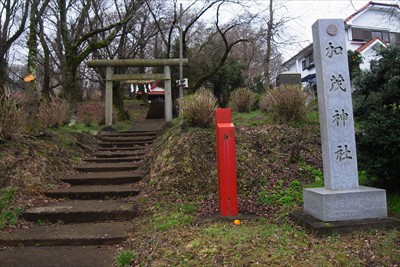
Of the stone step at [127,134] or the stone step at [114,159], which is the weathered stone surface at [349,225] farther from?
the stone step at [127,134]

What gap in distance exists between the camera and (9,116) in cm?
661

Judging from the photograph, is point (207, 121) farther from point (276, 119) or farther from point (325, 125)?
point (325, 125)

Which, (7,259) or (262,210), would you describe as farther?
(262,210)

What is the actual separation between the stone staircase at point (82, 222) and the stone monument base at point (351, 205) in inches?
104

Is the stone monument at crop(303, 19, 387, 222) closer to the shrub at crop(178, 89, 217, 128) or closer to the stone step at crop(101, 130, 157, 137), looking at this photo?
the shrub at crop(178, 89, 217, 128)

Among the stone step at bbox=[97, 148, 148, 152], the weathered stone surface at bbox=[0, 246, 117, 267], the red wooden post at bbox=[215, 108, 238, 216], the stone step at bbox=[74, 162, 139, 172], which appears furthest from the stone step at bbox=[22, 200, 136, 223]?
the stone step at bbox=[97, 148, 148, 152]

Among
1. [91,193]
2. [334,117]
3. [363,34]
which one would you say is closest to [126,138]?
[91,193]

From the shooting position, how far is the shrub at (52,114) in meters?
9.12

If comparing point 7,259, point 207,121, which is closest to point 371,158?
point 207,121

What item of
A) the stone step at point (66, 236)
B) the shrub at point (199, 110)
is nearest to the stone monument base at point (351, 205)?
the stone step at point (66, 236)

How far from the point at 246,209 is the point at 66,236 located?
267 centimetres

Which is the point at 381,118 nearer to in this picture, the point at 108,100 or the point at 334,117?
the point at 334,117

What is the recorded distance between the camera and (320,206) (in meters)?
4.09

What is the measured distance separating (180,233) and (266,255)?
4.02ft
